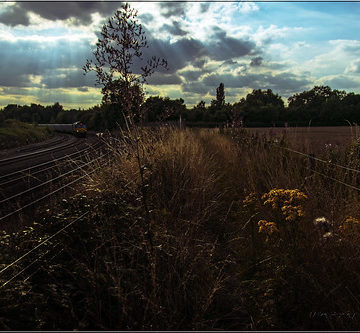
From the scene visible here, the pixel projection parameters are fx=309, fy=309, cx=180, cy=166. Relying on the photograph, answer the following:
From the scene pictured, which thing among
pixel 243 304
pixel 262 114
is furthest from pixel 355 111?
pixel 243 304

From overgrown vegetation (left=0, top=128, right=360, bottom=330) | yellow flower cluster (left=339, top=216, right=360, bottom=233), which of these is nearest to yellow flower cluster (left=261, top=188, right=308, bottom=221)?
overgrown vegetation (left=0, top=128, right=360, bottom=330)

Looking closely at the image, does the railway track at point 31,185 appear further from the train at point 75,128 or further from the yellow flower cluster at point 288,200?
the train at point 75,128

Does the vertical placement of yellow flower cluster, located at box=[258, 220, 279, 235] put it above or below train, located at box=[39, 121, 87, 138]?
above

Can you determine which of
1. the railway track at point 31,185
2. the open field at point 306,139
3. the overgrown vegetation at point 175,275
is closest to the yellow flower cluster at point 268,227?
the overgrown vegetation at point 175,275

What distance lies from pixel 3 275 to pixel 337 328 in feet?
9.26

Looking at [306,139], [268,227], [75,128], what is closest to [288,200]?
[268,227]

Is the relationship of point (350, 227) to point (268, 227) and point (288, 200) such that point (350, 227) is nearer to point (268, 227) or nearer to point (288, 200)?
point (288, 200)

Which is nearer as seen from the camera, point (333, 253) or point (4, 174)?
point (333, 253)

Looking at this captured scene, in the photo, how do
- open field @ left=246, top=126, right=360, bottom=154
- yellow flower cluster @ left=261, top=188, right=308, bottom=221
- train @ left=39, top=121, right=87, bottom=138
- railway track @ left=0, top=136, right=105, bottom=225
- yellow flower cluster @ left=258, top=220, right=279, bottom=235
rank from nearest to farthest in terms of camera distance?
yellow flower cluster @ left=258, top=220, right=279, bottom=235, yellow flower cluster @ left=261, top=188, right=308, bottom=221, open field @ left=246, top=126, right=360, bottom=154, railway track @ left=0, top=136, right=105, bottom=225, train @ left=39, top=121, right=87, bottom=138

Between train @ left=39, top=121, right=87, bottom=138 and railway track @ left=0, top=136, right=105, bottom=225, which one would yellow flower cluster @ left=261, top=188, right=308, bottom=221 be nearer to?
railway track @ left=0, top=136, right=105, bottom=225

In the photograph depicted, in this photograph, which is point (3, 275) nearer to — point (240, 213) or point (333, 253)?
point (333, 253)

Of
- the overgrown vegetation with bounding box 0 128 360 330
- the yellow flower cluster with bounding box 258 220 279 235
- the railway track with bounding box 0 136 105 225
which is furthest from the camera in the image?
the railway track with bounding box 0 136 105 225

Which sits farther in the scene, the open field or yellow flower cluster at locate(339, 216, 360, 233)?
the open field

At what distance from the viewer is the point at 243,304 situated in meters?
2.84
